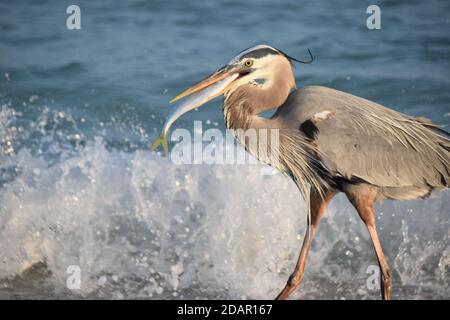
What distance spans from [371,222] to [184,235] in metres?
1.76

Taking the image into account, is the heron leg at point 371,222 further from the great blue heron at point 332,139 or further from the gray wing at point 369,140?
the gray wing at point 369,140

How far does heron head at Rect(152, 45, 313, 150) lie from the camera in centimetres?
464

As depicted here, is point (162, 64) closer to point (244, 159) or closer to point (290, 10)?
point (290, 10)

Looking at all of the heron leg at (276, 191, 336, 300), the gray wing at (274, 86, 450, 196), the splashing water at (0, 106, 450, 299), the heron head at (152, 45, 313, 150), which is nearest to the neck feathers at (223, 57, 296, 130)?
the heron head at (152, 45, 313, 150)

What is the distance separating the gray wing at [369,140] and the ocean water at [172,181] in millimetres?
895

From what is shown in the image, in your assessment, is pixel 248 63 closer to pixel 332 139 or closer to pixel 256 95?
pixel 256 95

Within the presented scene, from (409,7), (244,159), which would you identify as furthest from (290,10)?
(244,159)

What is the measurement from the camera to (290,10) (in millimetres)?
11133

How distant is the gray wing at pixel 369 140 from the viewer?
4.84 meters

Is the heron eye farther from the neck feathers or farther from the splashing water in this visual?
the splashing water

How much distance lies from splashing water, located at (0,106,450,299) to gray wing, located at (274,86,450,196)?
89cm

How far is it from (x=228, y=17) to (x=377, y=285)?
20.1 ft
